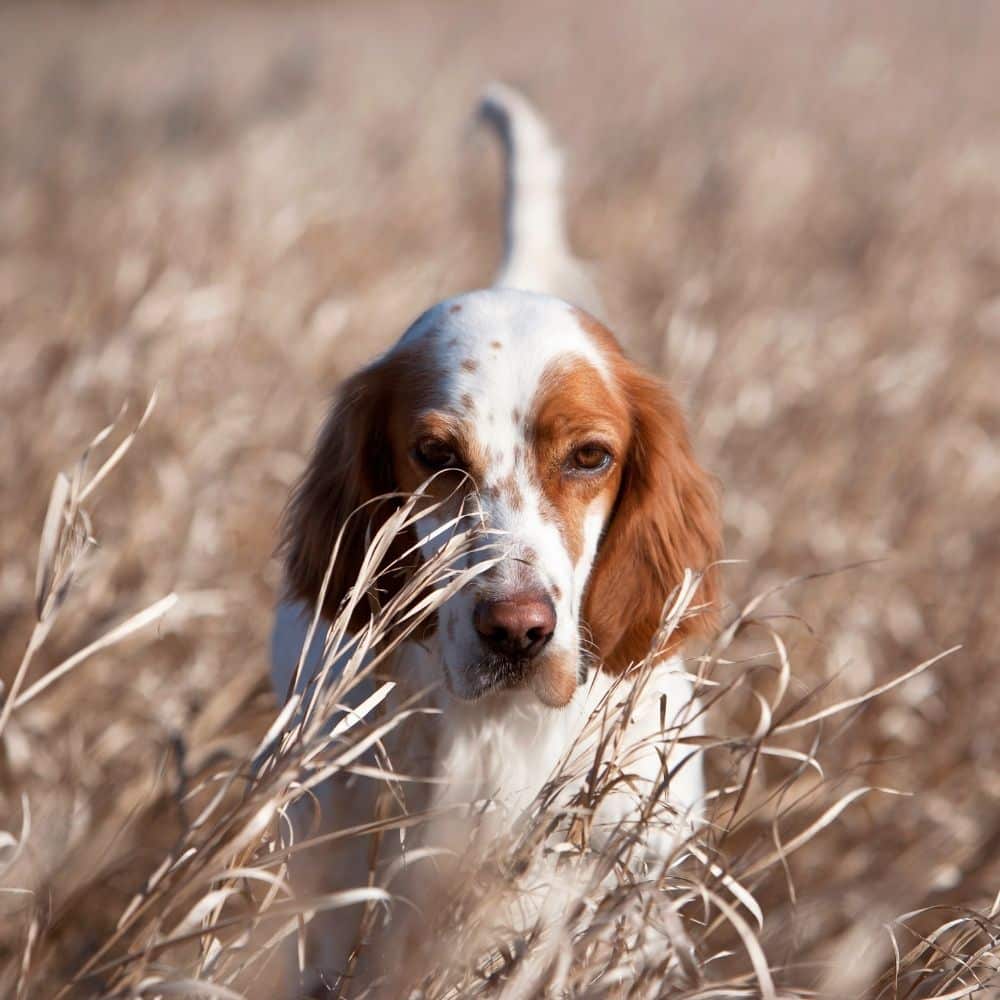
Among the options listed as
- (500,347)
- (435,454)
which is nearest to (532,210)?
(500,347)

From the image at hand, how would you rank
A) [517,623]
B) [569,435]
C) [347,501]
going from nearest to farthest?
[517,623], [569,435], [347,501]

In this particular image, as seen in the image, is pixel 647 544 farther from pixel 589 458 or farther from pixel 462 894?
pixel 462 894

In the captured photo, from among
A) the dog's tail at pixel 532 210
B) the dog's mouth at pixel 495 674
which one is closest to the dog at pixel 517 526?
the dog's mouth at pixel 495 674

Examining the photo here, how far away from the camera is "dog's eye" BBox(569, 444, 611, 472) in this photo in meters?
1.96

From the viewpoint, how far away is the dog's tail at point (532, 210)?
9.66ft

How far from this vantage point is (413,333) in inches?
84.6

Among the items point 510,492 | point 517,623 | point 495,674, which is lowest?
point 495,674

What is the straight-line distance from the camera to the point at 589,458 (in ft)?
6.49

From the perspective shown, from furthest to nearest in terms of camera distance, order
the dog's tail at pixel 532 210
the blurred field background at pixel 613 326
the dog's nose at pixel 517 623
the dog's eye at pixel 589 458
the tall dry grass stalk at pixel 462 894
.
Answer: the dog's tail at pixel 532 210
the blurred field background at pixel 613 326
the dog's eye at pixel 589 458
the dog's nose at pixel 517 623
the tall dry grass stalk at pixel 462 894

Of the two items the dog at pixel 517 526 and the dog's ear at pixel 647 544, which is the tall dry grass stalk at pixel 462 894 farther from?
the dog's ear at pixel 647 544

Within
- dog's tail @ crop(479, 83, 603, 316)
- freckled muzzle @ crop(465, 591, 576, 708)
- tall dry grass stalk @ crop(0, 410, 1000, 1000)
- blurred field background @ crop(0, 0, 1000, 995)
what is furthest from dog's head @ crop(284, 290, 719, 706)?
dog's tail @ crop(479, 83, 603, 316)

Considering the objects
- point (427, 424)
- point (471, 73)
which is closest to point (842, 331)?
point (427, 424)

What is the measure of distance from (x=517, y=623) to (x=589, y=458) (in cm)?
38

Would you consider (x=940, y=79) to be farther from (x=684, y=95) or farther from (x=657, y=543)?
(x=657, y=543)
